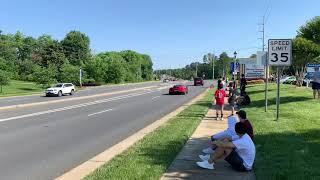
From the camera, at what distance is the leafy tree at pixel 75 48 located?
14112cm

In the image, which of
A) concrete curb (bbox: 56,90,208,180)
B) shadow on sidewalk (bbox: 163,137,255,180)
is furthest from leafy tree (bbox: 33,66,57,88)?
shadow on sidewalk (bbox: 163,137,255,180)

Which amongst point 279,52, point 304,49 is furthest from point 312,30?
point 279,52

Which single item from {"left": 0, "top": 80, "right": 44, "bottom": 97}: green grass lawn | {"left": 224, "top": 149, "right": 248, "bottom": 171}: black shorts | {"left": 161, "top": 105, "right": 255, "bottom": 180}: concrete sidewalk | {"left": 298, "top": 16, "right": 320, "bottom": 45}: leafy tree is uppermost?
{"left": 298, "top": 16, "right": 320, "bottom": 45}: leafy tree

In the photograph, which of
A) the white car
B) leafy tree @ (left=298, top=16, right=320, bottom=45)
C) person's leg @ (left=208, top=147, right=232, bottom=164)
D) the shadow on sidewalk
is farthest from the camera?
the white car

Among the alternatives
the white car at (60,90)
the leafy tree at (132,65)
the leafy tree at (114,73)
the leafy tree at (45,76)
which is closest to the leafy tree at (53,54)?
the leafy tree at (114,73)

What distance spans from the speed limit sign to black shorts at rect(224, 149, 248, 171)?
963 cm

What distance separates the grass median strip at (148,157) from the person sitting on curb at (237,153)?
1.08 meters

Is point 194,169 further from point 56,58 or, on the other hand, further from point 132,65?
point 132,65

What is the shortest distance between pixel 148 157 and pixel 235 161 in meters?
2.27

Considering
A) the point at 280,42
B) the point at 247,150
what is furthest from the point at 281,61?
the point at 247,150

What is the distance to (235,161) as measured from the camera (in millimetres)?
9859

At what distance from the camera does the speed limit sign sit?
18969mm

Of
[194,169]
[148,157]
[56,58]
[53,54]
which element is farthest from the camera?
[53,54]

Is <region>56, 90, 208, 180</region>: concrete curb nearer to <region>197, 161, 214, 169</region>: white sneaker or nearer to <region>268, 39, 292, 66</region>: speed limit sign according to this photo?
<region>197, 161, 214, 169</region>: white sneaker
